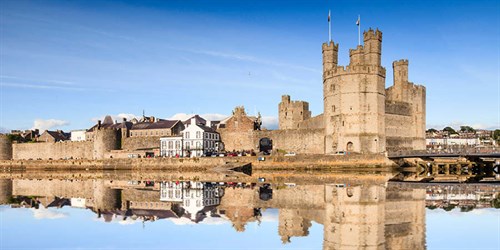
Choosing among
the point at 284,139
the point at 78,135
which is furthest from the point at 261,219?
the point at 78,135

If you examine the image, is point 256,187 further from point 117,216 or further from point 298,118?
point 298,118

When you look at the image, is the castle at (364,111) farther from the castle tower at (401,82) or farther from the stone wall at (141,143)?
the stone wall at (141,143)

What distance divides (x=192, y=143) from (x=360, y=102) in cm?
1949

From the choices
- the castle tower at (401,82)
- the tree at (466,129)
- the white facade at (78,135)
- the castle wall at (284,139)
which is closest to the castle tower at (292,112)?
the castle wall at (284,139)

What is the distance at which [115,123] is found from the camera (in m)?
80.9

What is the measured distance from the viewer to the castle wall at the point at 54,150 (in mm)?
69875

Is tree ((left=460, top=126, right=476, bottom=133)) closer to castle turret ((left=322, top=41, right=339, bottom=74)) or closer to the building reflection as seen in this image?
castle turret ((left=322, top=41, right=339, bottom=74))

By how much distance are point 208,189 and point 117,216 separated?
10377mm

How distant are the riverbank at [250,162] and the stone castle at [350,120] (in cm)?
341

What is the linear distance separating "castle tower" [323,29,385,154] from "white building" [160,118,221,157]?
14586 mm

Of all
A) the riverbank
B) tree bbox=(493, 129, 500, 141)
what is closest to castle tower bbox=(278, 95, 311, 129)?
the riverbank

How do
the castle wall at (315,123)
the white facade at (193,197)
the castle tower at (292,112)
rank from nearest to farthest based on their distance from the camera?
the white facade at (193,197) → the castle wall at (315,123) → the castle tower at (292,112)

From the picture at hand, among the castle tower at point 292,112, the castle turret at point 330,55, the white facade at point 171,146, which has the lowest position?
the white facade at point 171,146

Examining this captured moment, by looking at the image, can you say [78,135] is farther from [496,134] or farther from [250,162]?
[496,134]
